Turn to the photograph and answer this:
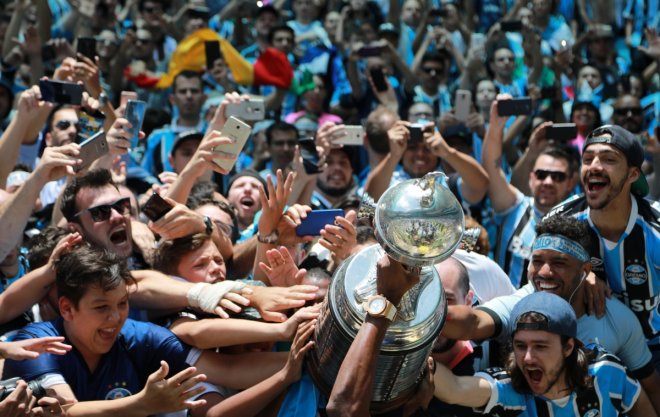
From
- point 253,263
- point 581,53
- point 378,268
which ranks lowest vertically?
point 581,53

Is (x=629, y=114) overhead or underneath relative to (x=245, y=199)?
underneath

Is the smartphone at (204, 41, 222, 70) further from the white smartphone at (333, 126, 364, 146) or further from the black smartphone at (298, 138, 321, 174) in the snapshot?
the black smartphone at (298, 138, 321, 174)

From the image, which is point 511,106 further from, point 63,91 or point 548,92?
point 63,91

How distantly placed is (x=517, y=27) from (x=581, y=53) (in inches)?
60.6

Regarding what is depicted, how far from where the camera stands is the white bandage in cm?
427

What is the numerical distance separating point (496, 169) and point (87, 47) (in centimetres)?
258

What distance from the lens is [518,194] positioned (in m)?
6.53

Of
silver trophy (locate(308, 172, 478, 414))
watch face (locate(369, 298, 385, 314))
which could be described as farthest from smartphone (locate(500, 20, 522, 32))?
watch face (locate(369, 298, 385, 314))

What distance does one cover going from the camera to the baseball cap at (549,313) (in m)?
4.35

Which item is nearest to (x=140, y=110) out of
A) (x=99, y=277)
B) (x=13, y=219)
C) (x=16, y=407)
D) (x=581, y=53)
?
(x=13, y=219)

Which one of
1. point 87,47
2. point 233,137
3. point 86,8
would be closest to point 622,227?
point 233,137

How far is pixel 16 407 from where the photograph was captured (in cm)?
370

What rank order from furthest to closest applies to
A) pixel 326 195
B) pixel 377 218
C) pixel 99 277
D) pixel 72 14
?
pixel 72 14 → pixel 326 195 → pixel 99 277 → pixel 377 218

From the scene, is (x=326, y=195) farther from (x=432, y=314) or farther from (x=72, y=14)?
(x=72, y=14)
